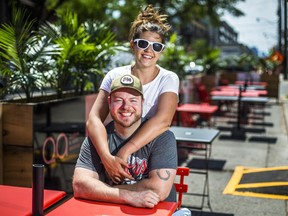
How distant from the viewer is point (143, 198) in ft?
7.93

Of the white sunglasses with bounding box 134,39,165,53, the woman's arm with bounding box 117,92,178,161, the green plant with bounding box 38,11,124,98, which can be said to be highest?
the green plant with bounding box 38,11,124,98

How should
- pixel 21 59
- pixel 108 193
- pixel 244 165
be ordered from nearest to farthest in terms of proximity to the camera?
pixel 108 193
pixel 21 59
pixel 244 165

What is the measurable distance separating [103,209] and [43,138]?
8.33ft

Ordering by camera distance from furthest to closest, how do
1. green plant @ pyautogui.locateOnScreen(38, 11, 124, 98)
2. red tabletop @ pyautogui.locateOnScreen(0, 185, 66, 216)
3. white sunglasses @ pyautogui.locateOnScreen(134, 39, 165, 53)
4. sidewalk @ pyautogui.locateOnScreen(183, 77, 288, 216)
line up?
green plant @ pyautogui.locateOnScreen(38, 11, 124, 98) < sidewalk @ pyautogui.locateOnScreen(183, 77, 288, 216) < white sunglasses @ pyautogui.locateOnScreen(134, 39, 165, 53) < red tabletop @ pyautogui.locateOnScreen(0, 185, 66, 216)

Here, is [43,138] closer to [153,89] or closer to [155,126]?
[153,89]

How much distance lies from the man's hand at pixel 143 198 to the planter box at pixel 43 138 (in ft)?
7.32

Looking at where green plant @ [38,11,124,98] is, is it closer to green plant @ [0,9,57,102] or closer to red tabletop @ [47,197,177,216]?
green plant @ [0,9,57,102]

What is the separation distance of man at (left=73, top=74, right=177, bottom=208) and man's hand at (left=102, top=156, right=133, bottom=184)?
6 centimetres

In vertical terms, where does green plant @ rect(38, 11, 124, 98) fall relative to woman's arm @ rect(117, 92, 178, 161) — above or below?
above

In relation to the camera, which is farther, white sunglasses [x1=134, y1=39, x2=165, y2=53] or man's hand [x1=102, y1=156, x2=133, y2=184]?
white sunglasses [x1=134, y1=39, x2=165, y2=53]

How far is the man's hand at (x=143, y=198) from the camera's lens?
2.40 metres

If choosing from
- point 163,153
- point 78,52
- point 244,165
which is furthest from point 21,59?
point 244,165

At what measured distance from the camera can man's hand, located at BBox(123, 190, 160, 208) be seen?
2402 mm

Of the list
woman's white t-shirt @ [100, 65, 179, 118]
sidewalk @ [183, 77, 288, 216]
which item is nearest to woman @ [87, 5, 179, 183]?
woman's white t-shirt @ [100, 65, 179, 118]
